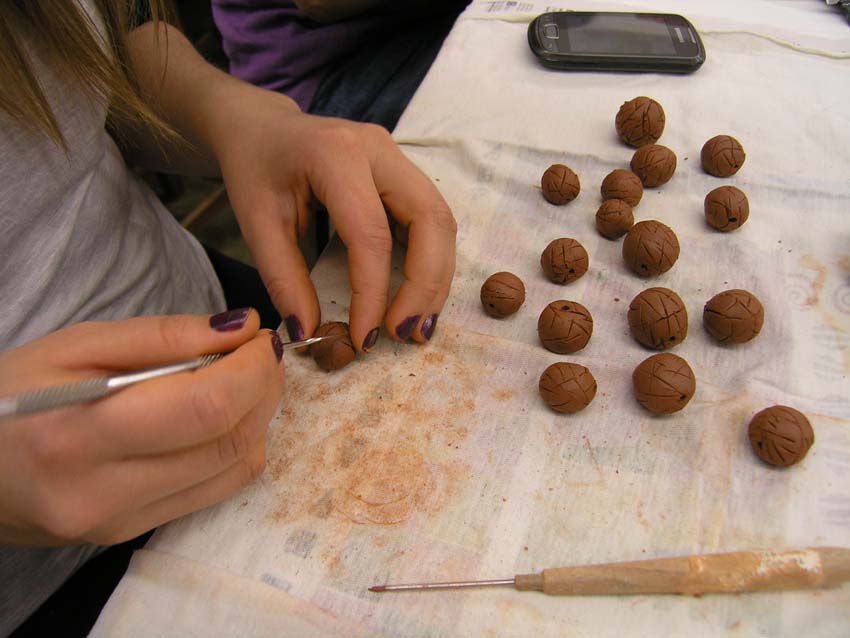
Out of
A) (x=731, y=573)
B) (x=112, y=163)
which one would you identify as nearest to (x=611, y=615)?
(x=731, y=573)

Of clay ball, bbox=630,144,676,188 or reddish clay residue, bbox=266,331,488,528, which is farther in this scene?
clay ball, bbox=630,144,676,188

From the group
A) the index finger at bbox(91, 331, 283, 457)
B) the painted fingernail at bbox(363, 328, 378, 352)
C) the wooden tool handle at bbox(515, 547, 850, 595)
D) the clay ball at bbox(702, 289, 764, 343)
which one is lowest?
the wooden tool handle at bbox(515, 547, 850, 595)

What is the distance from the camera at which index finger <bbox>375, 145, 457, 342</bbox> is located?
4.07 ft

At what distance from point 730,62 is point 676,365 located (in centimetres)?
118

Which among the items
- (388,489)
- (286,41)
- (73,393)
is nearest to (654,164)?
(388,489)

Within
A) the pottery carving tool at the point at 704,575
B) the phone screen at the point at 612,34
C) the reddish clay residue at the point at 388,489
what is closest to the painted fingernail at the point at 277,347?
the reddish clay residue at the point at 388,489

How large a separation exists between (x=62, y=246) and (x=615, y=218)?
1.24m

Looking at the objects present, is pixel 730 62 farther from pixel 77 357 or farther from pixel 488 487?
pixel 77 357

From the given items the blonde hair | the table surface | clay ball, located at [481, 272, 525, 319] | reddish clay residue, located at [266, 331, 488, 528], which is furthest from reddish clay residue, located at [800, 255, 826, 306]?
the blonde hair

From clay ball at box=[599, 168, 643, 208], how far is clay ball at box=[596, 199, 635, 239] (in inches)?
1.1

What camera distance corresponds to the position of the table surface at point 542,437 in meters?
0.98

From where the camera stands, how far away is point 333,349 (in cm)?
124

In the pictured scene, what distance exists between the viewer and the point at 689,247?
57.7 inches

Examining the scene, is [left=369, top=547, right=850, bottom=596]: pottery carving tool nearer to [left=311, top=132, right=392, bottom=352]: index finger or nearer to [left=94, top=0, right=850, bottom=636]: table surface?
[left=94, top=0, right=850, bottom=636]: table surface
